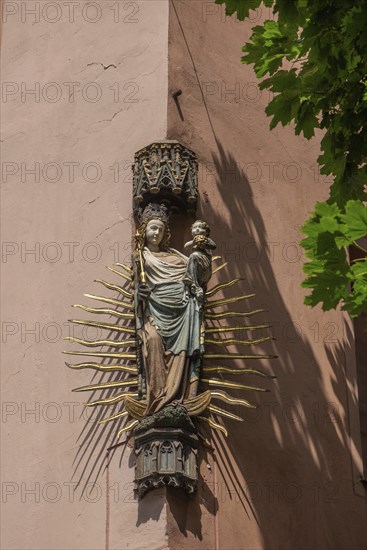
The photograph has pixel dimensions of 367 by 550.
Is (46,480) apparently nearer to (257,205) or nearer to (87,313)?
(87,313)

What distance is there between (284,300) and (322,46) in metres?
3.38

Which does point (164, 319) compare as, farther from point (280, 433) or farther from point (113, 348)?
point (280, 433)

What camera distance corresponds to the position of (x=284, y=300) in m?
11.7

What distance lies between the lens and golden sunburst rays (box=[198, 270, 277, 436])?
10766 mm

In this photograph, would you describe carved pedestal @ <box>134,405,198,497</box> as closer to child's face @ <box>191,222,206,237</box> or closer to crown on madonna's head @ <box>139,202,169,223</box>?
child's face @ <box>191,222,206,237</box>

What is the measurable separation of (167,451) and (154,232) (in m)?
1.53

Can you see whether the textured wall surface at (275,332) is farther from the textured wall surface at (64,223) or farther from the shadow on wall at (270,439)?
the textured wall surface at (64,223)

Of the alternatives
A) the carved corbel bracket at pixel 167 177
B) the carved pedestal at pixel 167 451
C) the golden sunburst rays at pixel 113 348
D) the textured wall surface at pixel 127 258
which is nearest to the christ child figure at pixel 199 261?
the carved corbel bracket at pixel 167 177

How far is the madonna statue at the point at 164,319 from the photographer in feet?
34.6

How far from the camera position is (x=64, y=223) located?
11664 mm

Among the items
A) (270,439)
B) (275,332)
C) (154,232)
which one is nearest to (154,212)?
(154,232)

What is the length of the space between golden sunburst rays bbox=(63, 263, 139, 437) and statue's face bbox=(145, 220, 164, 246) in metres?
0.26

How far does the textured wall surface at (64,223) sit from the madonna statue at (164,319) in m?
0.45

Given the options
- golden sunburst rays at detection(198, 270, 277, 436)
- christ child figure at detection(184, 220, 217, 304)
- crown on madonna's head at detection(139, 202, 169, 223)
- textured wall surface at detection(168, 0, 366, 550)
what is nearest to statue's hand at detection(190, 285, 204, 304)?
christ child figure at detection(184, 220, 217, 304)
